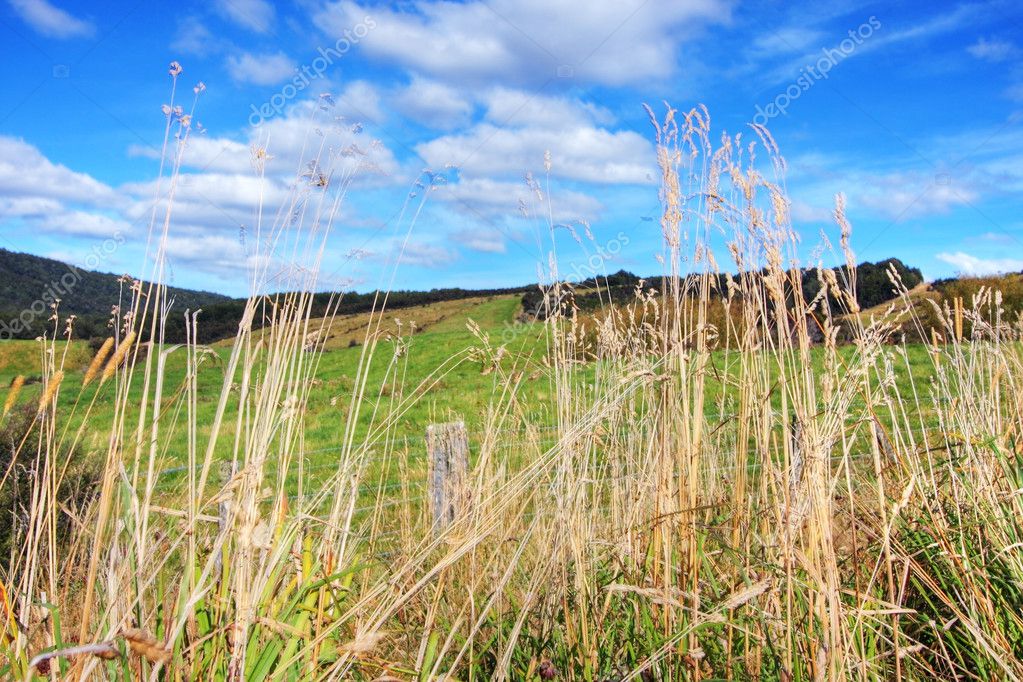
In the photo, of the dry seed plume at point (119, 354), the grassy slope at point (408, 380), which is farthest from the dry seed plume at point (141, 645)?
the grassy slope at point (408, 380)

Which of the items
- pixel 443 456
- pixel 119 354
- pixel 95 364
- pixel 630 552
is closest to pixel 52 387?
pixel 95 364

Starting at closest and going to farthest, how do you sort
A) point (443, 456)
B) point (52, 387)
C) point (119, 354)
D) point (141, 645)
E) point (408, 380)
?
point (141, 645)
point (119, 354)
point (52, 387)
point (443, 456)
point (408, 380)

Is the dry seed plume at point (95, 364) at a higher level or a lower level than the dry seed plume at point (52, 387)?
higher

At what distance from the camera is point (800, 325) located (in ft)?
5.77

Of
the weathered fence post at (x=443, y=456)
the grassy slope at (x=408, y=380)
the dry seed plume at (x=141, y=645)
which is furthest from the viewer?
the grassy slope at (x=408, y=380)

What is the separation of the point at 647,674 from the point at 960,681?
36.8 inches

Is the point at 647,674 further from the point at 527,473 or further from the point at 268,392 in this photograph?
the point at 268,392

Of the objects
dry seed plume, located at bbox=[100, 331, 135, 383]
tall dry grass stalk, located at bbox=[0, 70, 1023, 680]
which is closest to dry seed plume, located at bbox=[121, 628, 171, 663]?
tall dry grass stalk, located at bbox=[0, 70, 1023, 680]

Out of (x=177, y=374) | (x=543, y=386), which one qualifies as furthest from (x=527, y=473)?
(x=177, y=374)

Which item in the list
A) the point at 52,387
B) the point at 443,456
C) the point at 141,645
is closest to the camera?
the point at 141,645

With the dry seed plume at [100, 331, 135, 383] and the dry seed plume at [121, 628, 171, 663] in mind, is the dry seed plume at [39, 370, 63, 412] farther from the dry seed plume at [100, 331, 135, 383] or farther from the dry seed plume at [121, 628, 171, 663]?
the dry seed plume at [121, 628, 171, 663]

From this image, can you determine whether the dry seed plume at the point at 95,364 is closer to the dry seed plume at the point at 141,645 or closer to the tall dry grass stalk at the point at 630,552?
the tall dry grass stalk at the point at 630,552

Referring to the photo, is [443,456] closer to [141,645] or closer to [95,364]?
[95,364]

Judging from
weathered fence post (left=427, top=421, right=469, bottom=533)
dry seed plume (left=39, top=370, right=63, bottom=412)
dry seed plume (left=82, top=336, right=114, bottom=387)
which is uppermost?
dry seed plume (left=82, top=336, right=114, bottom=387)
